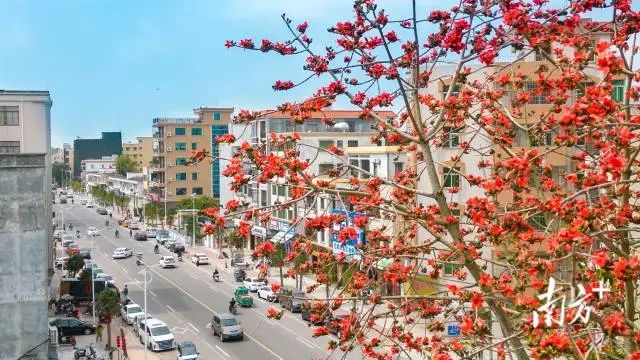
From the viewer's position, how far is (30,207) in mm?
16938

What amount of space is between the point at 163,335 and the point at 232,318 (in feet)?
8.89

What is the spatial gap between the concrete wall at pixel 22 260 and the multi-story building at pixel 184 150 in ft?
188

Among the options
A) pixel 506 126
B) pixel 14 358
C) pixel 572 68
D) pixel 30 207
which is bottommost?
pixel 14 358

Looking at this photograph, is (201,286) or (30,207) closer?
(30,207)

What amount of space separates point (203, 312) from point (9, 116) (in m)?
11.8

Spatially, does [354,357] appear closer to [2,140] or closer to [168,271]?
[2,140]

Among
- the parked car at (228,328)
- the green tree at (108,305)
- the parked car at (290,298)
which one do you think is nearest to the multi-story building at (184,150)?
the parked car at (290,298)

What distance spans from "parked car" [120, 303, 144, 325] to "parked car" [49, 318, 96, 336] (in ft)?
5.19

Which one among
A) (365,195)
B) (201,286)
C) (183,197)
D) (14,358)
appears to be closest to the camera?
(365,195)

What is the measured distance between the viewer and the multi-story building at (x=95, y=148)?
155875mm

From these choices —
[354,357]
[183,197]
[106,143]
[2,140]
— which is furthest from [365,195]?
[106,143]

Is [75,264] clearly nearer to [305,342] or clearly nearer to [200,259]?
[200,259]

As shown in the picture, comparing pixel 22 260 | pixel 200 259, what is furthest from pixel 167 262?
pixel 22 260

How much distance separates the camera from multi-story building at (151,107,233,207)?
74.9 metres
